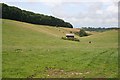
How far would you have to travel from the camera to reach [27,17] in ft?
415

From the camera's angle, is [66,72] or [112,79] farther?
[66,72]

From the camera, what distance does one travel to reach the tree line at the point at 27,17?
10761cm

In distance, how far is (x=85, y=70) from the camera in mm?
22984

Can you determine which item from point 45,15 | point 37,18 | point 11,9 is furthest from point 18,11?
point 45,15

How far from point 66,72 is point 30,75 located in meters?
3.18

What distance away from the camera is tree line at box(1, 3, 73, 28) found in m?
108

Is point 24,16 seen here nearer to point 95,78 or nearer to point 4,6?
point 4,6

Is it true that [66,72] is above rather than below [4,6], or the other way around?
below

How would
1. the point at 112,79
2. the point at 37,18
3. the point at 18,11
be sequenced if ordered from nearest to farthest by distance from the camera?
the point at 112,79 → the point at 18,11 → the point at 37,18

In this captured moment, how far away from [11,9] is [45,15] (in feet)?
143

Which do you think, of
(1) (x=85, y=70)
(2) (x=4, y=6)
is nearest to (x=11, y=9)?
(2) (x=4, y=6)

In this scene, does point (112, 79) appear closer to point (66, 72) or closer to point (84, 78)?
point (84, 78)

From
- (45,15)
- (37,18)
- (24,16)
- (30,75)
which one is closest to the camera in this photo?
(30,75)

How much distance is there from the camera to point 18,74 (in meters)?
20.4
